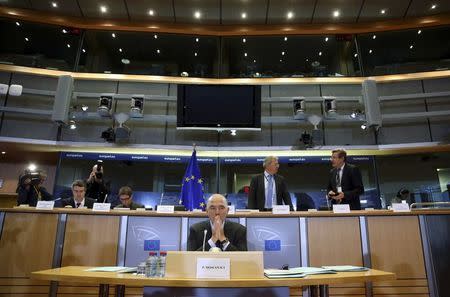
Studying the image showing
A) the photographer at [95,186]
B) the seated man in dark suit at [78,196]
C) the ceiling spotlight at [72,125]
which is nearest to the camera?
the seated man in dark suit at [78,196]

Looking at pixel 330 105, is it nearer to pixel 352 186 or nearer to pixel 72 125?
pixel 352 186

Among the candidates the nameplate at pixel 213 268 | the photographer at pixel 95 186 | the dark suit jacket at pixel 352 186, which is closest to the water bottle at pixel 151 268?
the nameplate at pixel 213 268

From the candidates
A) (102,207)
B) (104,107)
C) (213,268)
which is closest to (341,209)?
(213,268)

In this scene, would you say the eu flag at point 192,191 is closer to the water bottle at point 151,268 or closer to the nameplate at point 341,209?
the nameplate at point 341,209

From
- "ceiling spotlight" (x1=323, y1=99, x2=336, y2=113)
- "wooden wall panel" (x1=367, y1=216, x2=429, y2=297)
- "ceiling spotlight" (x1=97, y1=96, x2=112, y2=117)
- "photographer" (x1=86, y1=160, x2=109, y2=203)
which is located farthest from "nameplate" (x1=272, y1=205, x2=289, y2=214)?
"ceiling spotlight" (x1=97, y1=96, x2=112, y2=117)

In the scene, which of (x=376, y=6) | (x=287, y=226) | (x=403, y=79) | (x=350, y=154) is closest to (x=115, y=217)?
(x=287, y=226)

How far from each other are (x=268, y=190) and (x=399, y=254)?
63.0 inches

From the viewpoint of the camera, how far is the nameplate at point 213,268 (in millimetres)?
1682

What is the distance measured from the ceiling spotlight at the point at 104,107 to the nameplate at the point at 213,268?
231 inches

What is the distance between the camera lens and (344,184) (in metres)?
4.16

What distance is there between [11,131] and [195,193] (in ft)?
14.5

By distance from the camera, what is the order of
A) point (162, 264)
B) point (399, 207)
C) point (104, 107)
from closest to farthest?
1. point (162, 264)
2. point (399, 207)
3. point (104, 107)

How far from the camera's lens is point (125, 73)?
7.85 m

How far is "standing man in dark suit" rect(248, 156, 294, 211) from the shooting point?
4246mm
